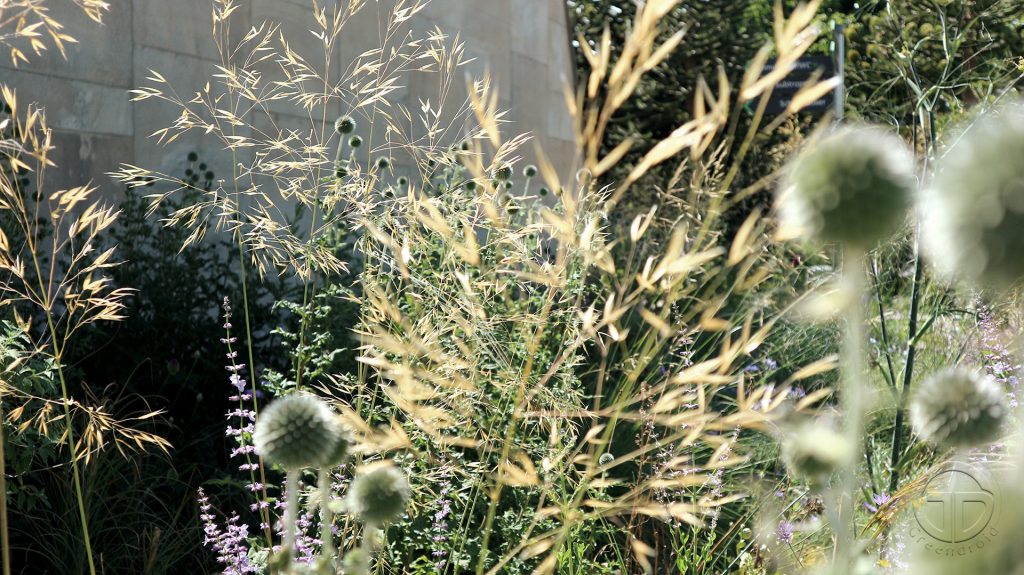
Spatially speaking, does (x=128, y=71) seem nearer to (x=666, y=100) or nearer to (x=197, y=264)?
(x=197, y=264)

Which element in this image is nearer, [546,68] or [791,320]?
[791,320]

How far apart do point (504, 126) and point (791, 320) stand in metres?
3.16

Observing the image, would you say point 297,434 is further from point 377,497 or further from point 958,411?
point 958,411

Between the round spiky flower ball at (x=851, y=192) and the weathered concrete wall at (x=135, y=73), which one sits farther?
the weathered concrete wall at (x=135, y=73)

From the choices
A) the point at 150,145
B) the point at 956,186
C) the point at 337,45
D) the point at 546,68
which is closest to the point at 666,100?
the point at 546,68

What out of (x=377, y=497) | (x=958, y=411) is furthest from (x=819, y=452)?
(x=377, y=497)

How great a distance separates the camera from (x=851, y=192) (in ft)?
2.49

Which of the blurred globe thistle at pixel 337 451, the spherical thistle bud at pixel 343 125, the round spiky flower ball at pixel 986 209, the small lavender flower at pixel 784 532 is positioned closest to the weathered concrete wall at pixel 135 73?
the spherical thistle bud at pixel 343 125

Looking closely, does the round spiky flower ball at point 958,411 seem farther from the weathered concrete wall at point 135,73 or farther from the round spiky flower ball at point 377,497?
the weathered concrete wall at point 135,73

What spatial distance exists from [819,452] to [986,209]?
293mm

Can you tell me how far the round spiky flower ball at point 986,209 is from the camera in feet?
1.98

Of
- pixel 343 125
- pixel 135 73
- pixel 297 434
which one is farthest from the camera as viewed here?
pixel 135 73

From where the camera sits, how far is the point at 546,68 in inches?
298

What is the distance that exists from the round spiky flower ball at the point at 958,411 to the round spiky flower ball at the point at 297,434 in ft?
2.18
